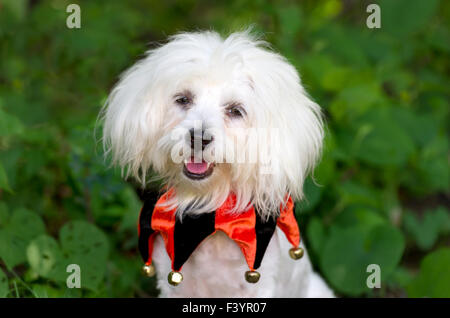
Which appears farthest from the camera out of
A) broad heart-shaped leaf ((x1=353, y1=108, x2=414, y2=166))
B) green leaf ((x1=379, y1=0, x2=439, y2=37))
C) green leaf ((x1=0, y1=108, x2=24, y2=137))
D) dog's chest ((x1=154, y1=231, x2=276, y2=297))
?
green leaf ((x1=379, y1=0, x2=439, y2=37))

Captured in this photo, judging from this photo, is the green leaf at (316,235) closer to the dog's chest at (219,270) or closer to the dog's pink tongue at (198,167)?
the dog's chest at (219,270)

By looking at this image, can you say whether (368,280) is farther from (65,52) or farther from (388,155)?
(65,52)

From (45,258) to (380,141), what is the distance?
2195mm

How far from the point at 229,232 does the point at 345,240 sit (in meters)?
1.15

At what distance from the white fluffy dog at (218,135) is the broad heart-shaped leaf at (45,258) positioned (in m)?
0.51

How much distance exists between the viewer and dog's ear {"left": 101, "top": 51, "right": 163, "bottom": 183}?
221 cm

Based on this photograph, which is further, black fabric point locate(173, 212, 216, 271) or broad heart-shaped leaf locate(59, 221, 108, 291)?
broad heart-shaped leaf locate(59, 221, 108, 291)

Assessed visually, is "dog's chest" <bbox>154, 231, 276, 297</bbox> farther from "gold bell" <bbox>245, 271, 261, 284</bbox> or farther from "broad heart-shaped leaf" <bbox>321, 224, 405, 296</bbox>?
"broad heart-shaped leaf" <bbox>321, 224, 405, 296</bbox>

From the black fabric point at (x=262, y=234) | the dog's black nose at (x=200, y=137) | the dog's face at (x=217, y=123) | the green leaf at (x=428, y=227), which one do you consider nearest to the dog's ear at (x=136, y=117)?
the dog's face at (x=217, y=123)

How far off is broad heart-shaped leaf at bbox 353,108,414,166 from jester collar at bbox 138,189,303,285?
1.42m

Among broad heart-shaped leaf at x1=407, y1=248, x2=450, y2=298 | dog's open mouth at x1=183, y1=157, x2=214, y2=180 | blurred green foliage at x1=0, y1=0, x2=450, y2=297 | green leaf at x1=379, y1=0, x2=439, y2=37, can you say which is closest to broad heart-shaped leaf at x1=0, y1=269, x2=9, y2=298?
blurred green foliage at x1=0, y1=0, x2=450, y2=297

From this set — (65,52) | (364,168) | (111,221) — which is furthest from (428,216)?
(65,52)

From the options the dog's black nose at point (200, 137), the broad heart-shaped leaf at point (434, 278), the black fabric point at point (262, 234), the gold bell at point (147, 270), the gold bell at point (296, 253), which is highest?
the dog's black nose at point (200, 137)

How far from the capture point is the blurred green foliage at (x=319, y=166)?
9.01ft
